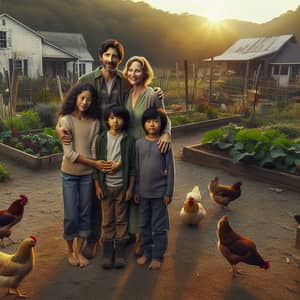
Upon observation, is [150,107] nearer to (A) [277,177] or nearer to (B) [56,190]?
(B) [56,190]

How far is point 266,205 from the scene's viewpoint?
18.1 ft

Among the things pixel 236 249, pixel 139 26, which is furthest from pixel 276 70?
pixel 139 26

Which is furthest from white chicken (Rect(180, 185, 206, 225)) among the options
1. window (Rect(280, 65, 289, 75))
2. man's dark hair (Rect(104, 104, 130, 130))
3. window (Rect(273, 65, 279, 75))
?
window (Rect(273, 65, 279, 75))

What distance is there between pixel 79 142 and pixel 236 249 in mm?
1739

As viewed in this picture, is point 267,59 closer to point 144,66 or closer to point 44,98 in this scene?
point 44,98

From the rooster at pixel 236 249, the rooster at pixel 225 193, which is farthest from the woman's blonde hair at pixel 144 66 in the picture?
the rooster at pixel 225 193

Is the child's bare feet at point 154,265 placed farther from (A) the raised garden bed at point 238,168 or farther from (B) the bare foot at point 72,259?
(A) the raised garden bed at point 238,168

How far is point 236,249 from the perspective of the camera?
343cm

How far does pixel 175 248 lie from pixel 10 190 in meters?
3.22

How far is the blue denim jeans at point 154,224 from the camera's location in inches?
137

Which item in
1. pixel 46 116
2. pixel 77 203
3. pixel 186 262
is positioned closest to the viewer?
pixel 77 203

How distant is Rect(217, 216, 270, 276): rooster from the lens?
3.38 metres

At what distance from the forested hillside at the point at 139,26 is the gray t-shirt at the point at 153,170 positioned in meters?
44.7

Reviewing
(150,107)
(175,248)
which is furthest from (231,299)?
(150,107)
